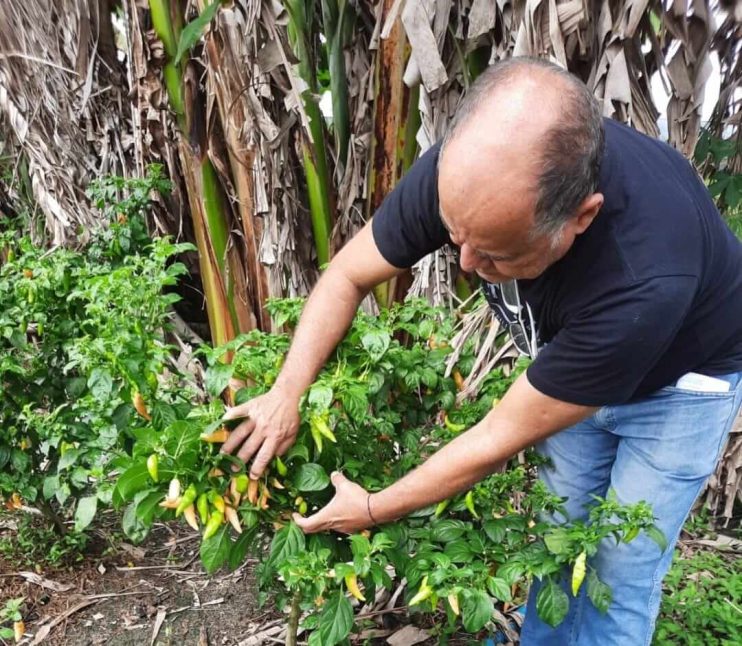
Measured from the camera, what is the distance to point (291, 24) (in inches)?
90.0

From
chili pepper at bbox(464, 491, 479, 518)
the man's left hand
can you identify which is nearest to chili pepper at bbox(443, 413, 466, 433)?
chili pepper at bbox(464, 491, 479, 518)

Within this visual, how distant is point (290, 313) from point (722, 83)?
6.21ft

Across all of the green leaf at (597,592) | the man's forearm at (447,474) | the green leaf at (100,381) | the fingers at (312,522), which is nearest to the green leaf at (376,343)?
the man's forearm at (447,474)

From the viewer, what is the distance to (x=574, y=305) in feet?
3.99

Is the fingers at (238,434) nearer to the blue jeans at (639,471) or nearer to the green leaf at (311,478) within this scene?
the green leaf at (311,478)

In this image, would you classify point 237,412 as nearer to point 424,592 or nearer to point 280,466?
point 280,466

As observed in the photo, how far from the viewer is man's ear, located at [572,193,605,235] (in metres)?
1.02

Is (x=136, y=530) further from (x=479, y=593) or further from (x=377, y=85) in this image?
(x=377, y=85)

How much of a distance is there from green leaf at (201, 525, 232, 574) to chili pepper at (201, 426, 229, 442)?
0.69ft

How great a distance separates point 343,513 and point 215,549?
0.27 metres

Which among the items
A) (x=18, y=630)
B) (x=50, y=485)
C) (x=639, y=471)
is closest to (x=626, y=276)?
(x=639, y=471)

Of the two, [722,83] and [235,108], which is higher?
[235,108]

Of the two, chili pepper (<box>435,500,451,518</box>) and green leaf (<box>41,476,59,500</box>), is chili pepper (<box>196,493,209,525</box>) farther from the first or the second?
green leaf (<box>41,476,59,500</box>)

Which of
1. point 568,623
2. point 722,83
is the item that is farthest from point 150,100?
point 568,623
